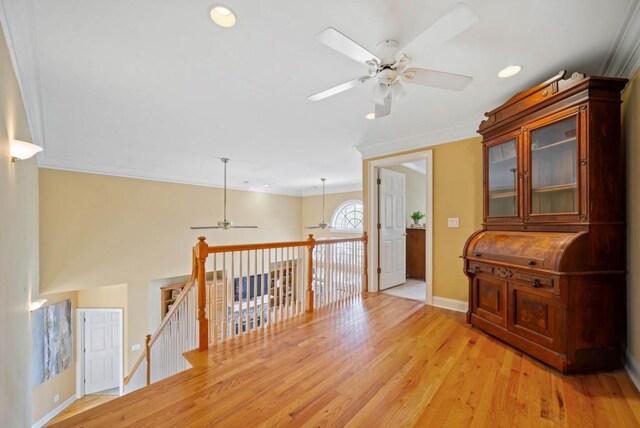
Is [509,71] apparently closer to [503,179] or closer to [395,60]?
[503,179]

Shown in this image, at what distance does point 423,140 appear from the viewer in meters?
3.48

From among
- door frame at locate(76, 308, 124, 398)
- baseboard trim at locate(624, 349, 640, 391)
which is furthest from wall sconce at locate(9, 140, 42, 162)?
door frame at locate(76, 308, 124, 398)

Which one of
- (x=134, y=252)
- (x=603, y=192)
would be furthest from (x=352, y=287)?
(x=134, y=252)

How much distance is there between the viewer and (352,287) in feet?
13.0

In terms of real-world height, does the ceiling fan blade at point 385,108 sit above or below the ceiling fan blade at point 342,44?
below

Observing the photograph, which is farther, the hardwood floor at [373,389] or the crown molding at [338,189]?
the crown molding at [338,189]

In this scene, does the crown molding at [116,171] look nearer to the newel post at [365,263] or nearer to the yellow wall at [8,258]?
the yellow wall at [8,258]

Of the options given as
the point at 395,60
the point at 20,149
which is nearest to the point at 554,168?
the point at 395,60

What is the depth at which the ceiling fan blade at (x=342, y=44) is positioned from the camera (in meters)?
1.28

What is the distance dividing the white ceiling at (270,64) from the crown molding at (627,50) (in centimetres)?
3

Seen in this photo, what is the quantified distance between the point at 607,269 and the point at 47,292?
292 inches

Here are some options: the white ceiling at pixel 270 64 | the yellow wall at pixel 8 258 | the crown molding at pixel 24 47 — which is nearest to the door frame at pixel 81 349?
the white ceiling at pixel 270 64

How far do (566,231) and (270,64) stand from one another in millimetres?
2642

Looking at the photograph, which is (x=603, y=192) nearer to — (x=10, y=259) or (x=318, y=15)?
(x=318, y=15)
